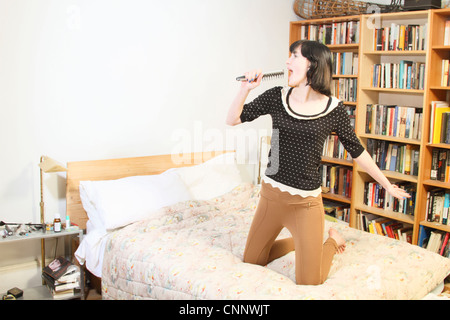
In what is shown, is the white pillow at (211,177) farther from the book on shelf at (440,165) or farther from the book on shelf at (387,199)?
the book on shelf at (440,165)

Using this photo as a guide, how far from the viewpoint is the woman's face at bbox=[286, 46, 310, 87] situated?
6.72 ft

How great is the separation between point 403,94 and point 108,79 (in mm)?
2068

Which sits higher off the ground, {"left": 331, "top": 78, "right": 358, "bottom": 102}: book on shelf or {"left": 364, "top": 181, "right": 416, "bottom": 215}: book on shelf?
{"left": 331, "top": 78, "right": 358, "bottom": 102}: book on shelf

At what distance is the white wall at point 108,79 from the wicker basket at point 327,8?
0.32m

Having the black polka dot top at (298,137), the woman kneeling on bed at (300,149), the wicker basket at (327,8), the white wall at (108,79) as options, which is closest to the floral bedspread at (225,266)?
the woman kneeling on bed at (300,149)

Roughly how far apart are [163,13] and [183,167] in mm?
1017

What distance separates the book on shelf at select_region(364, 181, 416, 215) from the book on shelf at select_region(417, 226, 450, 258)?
0.53ft

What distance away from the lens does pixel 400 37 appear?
10.9 feet

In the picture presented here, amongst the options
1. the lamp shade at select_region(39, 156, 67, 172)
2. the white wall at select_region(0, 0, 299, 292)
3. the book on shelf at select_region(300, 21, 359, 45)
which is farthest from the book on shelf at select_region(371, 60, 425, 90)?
the lamp shade at select_region(39, 156, 67, 172)

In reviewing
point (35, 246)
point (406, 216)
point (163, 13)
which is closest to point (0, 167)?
point (35, 246)

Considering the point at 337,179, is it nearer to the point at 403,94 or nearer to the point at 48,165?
the point at 403,94

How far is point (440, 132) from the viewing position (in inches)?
123

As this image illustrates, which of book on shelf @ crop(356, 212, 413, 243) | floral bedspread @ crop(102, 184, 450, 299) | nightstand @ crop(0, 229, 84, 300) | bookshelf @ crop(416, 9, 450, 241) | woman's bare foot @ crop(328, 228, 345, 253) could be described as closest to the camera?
floral bedspread @ crop(102, 184, 450, 299)

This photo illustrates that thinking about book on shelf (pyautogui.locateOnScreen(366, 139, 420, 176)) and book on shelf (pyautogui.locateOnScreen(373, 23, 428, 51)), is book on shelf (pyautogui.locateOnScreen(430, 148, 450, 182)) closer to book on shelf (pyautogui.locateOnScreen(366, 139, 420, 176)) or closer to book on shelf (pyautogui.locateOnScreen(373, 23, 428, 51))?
book on shelf (pyautogui.locateOnScreen(366, 139, 420, 176))
